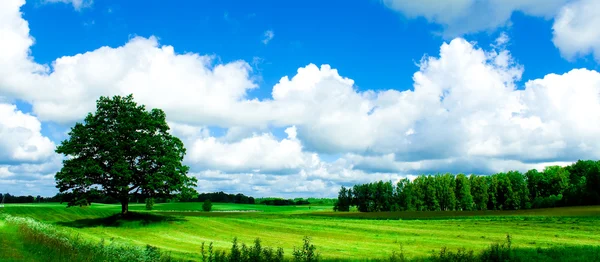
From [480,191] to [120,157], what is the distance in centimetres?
11954

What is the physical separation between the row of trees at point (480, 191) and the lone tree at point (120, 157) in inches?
4154

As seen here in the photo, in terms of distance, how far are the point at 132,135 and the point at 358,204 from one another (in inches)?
4781

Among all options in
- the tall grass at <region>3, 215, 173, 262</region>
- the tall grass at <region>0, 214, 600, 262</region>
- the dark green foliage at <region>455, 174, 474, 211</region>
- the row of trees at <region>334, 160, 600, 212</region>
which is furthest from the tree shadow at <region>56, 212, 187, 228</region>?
the dark green foliage at <region>455, 174, 474, 211</region>

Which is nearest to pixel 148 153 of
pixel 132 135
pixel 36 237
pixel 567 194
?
pixel 132 135

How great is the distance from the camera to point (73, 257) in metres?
18.5

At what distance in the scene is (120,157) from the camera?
47.8 metres

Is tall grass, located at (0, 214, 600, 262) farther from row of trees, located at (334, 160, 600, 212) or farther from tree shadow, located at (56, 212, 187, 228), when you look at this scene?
row of trees, located at (334, 160, 600, 212)

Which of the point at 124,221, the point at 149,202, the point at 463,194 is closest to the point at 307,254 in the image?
the point at 124,221

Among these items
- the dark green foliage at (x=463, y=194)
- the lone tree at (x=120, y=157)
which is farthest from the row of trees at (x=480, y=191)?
the lone tree at (x=120, y=157)

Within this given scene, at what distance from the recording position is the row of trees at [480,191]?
129m

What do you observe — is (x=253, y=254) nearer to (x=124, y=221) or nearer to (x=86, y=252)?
(x=86, y=252)

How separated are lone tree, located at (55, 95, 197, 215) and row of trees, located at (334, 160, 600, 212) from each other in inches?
4154

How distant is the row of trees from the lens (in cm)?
12938

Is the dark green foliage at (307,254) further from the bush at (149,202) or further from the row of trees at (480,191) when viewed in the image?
the row of trees at (480,191)
